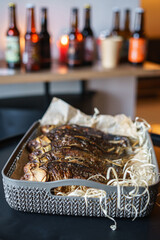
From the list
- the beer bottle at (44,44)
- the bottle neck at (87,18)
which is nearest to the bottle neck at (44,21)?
the beer bottle at (44,44)

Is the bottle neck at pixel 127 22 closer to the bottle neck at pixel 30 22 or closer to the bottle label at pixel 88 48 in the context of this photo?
the bottle label at pixel 88 48

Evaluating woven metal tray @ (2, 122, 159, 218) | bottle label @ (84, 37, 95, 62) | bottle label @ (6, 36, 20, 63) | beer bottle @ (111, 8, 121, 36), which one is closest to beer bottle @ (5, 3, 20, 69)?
bottle label @ (6, 36, 20, 63)

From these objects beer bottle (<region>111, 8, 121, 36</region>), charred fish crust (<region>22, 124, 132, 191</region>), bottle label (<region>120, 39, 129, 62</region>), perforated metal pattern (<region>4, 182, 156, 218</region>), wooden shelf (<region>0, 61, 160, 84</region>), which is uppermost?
beer bottle (<region>111, 8, 121, 36</region>)

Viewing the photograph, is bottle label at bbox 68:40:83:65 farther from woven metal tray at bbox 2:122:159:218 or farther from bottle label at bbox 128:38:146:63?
woven metal tray at bbox 2:122:159:218

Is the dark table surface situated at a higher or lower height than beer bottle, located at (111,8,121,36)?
lower

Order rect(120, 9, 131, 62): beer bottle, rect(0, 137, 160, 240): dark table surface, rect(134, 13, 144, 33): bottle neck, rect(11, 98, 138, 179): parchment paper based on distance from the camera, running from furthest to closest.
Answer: rect(120, 9, 131, 62): beer bottle → rect(134, 13, 144, 33): bottle neck → rect(11, 98, 138, 179): parchment paper → rect(0, 137, 160, 240): dark table surface

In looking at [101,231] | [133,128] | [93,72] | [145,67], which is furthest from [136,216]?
[145,67]

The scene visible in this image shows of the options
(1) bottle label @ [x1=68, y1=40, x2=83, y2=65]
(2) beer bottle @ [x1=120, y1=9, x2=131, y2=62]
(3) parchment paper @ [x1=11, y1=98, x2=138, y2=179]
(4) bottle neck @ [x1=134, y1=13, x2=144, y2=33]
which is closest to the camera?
(3) parchment paper @ [x1=11, y1=98, x2=138, y2=179]
